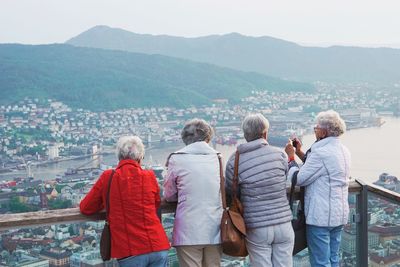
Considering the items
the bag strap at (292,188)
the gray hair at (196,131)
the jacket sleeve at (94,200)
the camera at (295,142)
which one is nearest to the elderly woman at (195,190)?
the gray hair at (196,131)

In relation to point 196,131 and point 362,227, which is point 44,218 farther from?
point 362,227

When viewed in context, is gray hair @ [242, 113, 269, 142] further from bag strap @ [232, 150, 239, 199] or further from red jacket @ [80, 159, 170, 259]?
red jacket @ [80, 159, 170, 259]

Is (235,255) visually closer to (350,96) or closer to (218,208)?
(218,208)

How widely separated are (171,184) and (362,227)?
4.60 ft

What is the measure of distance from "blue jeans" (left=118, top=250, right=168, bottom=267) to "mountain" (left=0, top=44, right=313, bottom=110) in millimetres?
30605

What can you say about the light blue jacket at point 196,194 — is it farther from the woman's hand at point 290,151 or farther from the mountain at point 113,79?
the mountain at point 113,79

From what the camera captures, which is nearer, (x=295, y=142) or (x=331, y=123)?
(x=331, y=123)

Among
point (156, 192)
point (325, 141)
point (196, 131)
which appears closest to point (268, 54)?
point (325, 141)

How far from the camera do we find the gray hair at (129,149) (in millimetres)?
2633

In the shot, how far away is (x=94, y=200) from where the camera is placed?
264 centimetres

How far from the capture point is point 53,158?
21750 mm

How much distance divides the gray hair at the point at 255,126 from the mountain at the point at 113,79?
3037 centimetres

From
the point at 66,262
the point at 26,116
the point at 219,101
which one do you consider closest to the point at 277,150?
the point at 66,262

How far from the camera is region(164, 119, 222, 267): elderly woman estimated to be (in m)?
2.74
